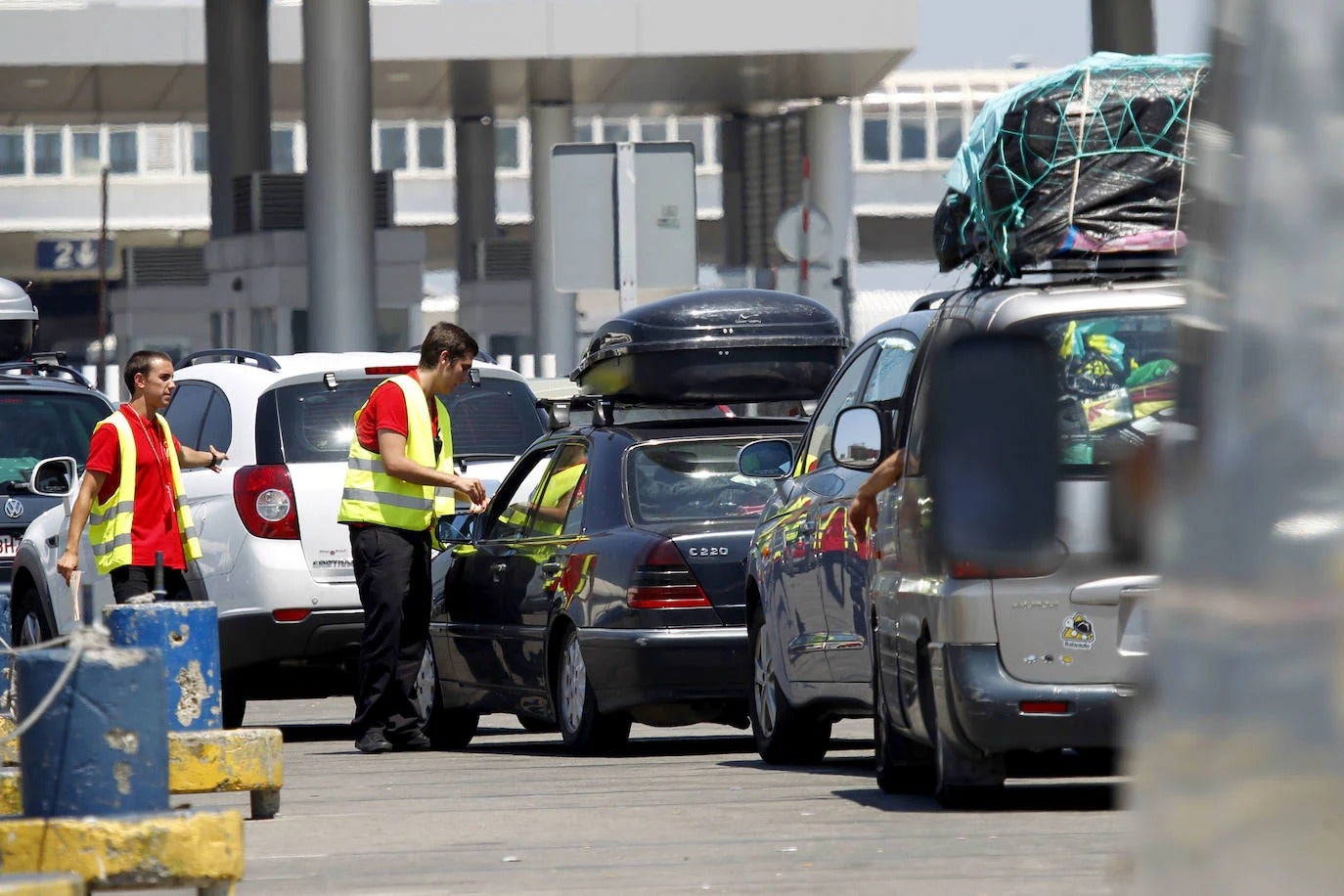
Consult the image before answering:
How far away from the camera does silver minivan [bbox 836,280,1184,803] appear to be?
25.1ft

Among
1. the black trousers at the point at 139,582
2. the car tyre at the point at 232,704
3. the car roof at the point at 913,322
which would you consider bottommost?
the car tyre at the point at 232,704

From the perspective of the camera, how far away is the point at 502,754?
1218cm

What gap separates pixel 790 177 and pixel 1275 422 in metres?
43.5

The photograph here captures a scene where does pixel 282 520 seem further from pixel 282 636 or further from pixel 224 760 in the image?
pixel 224 760

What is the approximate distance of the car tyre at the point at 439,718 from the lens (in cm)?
1281

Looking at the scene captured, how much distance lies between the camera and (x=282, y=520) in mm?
12633

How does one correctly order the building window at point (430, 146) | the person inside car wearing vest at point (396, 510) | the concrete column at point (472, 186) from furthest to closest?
the building window at point (430, 146)
the concrete column at point (472, 186)
the person inside car wearing vest at point (396, 510)

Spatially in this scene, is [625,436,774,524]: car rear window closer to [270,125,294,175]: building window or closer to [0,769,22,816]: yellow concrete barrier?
A: [0,769,22,816]: yellow concrete barrier

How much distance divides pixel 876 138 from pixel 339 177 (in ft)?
158

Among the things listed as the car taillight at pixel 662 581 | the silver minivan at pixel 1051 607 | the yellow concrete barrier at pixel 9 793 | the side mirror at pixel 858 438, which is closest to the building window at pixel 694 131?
the car taillight at pixel 662 581

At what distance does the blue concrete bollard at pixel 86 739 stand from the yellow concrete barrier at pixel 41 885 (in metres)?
1.00

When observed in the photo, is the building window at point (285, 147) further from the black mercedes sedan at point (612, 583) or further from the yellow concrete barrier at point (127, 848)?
the yellow concrete barrier at point (127, 848)

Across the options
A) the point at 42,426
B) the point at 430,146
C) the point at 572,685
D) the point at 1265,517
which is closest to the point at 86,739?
the point at 1265,517

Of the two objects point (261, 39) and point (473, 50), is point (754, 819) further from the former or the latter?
point (473, 50)
